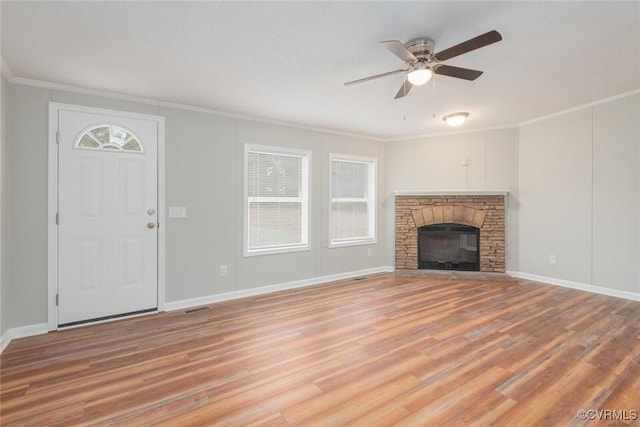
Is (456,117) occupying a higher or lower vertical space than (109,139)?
higher

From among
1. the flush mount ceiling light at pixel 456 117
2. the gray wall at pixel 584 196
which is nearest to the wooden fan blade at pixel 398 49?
the flush mount ceiling light at pixel 456 117

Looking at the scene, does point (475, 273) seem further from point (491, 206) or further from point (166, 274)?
point (166, 274)

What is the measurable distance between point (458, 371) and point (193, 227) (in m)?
3.20

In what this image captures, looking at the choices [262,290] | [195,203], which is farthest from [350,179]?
[195,203]

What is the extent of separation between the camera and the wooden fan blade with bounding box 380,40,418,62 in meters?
1.99

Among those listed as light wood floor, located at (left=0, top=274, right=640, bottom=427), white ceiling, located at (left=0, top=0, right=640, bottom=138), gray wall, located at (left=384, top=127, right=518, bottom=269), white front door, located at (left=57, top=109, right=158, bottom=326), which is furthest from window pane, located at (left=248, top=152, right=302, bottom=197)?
gray wall, located at (left=384, top=127, right=518, bottom=269)

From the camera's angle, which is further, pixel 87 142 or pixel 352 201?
pixel 352 201

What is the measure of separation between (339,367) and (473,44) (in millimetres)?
2474

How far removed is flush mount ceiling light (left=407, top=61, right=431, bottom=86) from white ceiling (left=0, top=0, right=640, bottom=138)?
21 centimetres

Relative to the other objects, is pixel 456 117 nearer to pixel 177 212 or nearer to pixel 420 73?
pixel 420 73

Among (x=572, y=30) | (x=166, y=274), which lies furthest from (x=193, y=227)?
(x=572, y=30)

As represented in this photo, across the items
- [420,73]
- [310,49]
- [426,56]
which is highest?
[310,49]

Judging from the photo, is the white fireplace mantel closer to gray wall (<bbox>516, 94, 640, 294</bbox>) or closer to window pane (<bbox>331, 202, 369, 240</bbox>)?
gray wall (<bbox>516, 94, 640, 294</bbox>)

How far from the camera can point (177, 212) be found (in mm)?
3693
